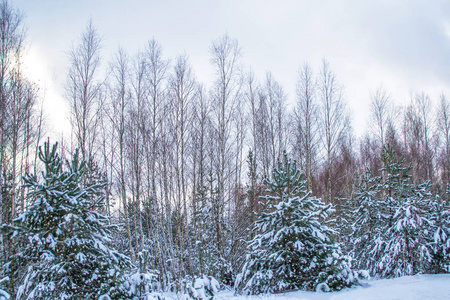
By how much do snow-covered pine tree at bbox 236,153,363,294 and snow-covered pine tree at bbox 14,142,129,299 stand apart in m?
3.53

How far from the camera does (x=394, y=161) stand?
1103 cm

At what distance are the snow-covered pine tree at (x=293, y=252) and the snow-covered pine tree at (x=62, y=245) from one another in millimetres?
3527

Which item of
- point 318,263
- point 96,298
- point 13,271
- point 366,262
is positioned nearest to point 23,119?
point 13,271

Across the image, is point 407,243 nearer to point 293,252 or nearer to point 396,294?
point 293,252

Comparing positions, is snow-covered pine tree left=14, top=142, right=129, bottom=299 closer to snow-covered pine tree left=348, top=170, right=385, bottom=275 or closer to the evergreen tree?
the evergreen tree

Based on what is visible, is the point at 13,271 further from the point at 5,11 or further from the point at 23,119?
the point at 5,11

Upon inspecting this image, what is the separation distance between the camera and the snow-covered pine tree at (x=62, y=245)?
215 inches

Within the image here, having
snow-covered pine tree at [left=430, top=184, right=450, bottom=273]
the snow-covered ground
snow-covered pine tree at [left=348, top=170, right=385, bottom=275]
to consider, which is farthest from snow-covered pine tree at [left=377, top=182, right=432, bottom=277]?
the snow-covered ground

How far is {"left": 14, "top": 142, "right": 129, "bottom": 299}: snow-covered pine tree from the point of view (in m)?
5.47

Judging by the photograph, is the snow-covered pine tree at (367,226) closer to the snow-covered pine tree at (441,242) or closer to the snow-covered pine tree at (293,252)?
the snow-covered pine tree at (441,242)

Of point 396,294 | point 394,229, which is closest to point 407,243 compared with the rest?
point 394,229

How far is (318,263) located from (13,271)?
6.44 m

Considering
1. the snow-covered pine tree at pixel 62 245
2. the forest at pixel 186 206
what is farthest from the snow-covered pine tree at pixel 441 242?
the snow-covered pine tree at pixel 62 245

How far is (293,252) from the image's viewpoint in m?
7.53
